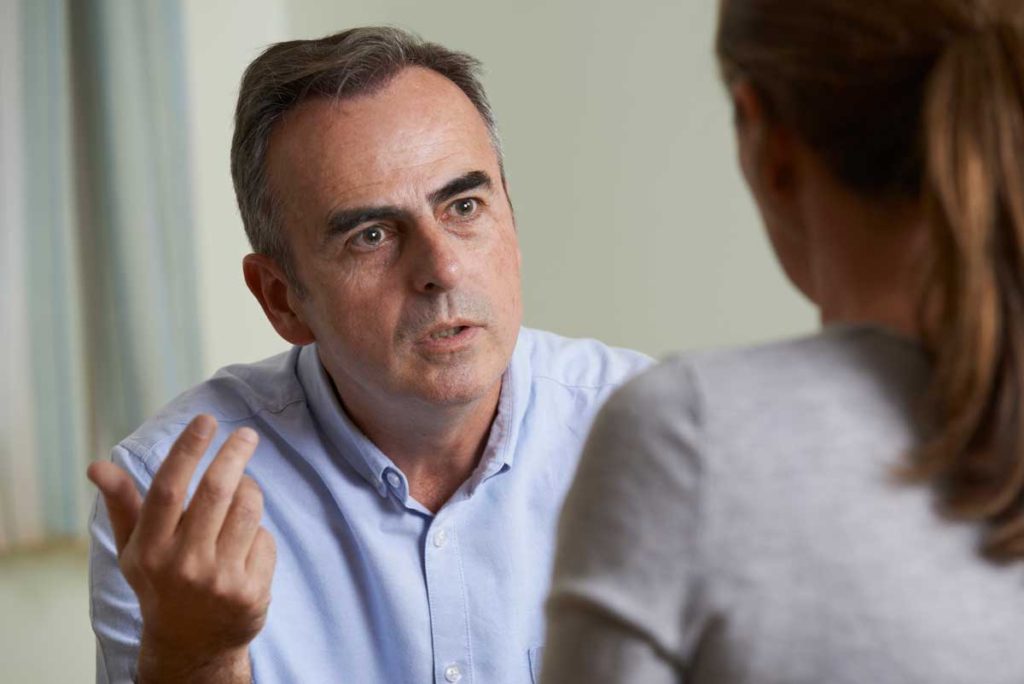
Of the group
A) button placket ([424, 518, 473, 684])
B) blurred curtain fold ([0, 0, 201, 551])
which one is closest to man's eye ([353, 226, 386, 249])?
button placket ([424, 518, 473, 684])

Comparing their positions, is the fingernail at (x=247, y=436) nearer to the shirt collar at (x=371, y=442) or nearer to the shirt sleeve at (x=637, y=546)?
the shirt collar at (x=371, y=442)

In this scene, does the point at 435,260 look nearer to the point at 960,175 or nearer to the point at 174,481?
the point at 174,481

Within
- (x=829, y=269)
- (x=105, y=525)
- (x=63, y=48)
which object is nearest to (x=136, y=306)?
(x=63, y=48)

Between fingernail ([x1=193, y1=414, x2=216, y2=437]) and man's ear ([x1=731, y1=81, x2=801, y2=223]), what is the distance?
0.57 meters

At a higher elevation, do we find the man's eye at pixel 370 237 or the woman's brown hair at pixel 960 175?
the woman's brown hair at pixel 960 175

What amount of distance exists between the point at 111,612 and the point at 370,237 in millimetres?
564

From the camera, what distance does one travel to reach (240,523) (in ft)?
3.92

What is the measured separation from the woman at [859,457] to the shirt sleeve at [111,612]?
940 millimetres

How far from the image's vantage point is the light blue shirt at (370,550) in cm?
152

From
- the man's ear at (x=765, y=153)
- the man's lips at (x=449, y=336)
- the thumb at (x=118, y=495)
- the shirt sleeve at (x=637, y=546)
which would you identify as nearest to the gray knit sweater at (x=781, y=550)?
the shirt sleeve at (x=637, y=546)

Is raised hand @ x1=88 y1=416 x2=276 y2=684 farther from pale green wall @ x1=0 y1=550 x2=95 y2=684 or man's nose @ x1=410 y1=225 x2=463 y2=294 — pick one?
pale green wall @ x1=0 y1=550 x2=95 y2=684

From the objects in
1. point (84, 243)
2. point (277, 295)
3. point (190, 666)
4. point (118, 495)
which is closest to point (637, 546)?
point (118, 495)

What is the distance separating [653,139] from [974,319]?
221 cm

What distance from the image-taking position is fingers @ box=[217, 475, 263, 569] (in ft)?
3.92
